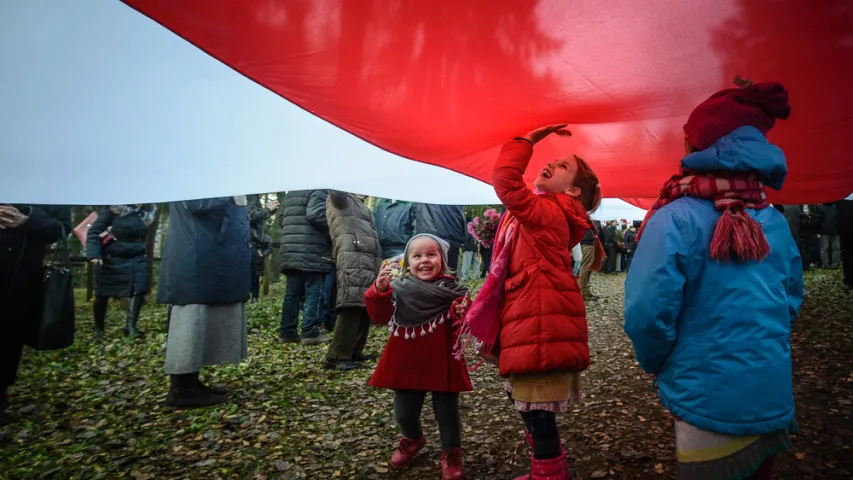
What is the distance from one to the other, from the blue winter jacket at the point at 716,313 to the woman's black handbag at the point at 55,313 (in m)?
4.20

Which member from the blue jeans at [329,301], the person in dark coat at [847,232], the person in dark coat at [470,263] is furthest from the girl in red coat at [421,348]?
the person in dark coat at [470,263]

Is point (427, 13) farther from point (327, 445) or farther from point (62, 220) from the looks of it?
point (62, 220)

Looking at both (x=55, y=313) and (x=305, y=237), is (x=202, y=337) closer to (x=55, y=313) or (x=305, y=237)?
(x=55, y=313)

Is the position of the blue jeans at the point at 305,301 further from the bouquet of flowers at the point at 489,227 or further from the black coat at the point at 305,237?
the bouquet of flowers at the point at 489,227

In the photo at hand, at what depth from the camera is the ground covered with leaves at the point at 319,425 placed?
2764 mm

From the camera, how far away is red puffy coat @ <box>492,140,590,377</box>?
2.03 m

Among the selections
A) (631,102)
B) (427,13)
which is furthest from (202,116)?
(631,102)

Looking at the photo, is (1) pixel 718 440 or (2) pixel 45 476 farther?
(2) pixel 45 476

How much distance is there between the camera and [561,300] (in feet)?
6.87

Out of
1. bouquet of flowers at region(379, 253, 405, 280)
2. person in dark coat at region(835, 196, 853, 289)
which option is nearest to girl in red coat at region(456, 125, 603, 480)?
bouquet of flowers at region(379, 253, 405, 280)

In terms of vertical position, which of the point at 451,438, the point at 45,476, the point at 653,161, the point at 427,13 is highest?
the point at 427,13

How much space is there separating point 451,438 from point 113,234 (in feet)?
20.6

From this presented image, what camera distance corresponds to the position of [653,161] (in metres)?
3.02

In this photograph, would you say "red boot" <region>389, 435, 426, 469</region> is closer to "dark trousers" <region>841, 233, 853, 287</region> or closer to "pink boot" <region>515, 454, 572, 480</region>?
"pink boot" <region>515, 454, 572, 480</region>
